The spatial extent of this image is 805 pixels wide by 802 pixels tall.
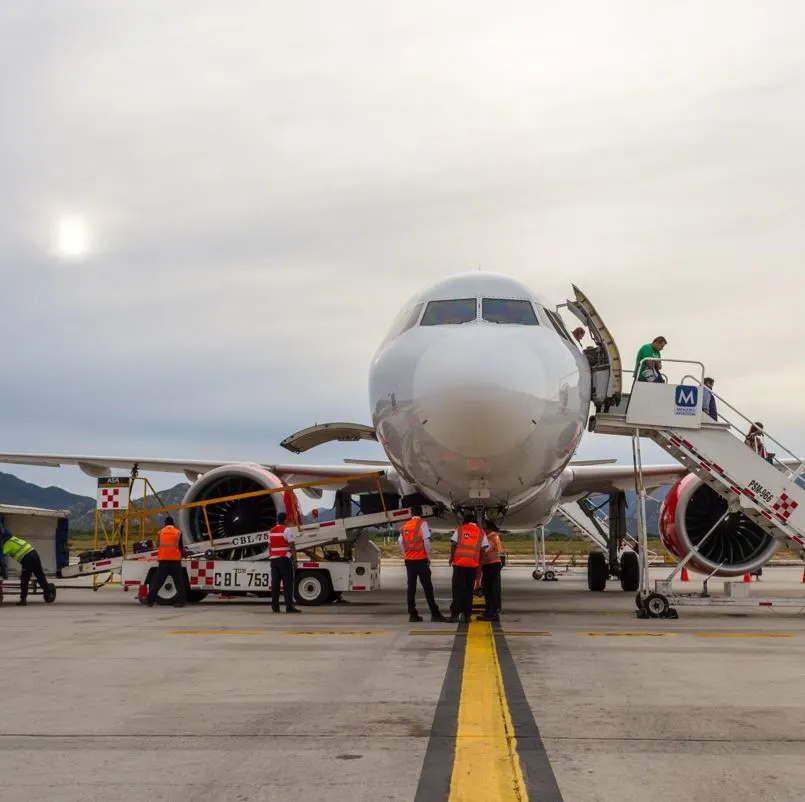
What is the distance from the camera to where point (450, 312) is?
11.7m

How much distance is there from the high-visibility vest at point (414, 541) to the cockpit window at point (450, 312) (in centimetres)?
242

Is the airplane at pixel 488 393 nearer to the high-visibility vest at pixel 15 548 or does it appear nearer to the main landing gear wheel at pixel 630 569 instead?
the main landing gear wheel at pixel 630 569

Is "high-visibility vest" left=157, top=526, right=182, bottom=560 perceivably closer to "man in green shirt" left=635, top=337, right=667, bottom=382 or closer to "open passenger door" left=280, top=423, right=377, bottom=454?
"open passenger door" left=280, top=423, right=377, bottom=454

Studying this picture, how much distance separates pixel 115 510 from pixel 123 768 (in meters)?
13.7

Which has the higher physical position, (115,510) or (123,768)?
(115,510)

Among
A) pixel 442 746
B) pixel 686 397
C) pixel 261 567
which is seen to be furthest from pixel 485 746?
pixel 261 567

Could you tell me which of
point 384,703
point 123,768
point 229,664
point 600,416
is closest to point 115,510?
point 600,416

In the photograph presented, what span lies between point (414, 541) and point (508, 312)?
9.74 ft

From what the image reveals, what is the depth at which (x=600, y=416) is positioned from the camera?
1288 cm

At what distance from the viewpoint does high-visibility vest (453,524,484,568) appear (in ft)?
37.2

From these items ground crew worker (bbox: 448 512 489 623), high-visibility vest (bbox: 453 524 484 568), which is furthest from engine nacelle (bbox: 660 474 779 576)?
high-visibility vest (bbox: 453 524 484 568)

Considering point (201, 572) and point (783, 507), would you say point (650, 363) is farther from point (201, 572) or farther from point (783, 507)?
point (201, 572)

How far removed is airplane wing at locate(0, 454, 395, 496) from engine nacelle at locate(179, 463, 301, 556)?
40.0 inches

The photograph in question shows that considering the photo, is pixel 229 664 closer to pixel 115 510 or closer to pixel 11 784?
pixel 11 784
